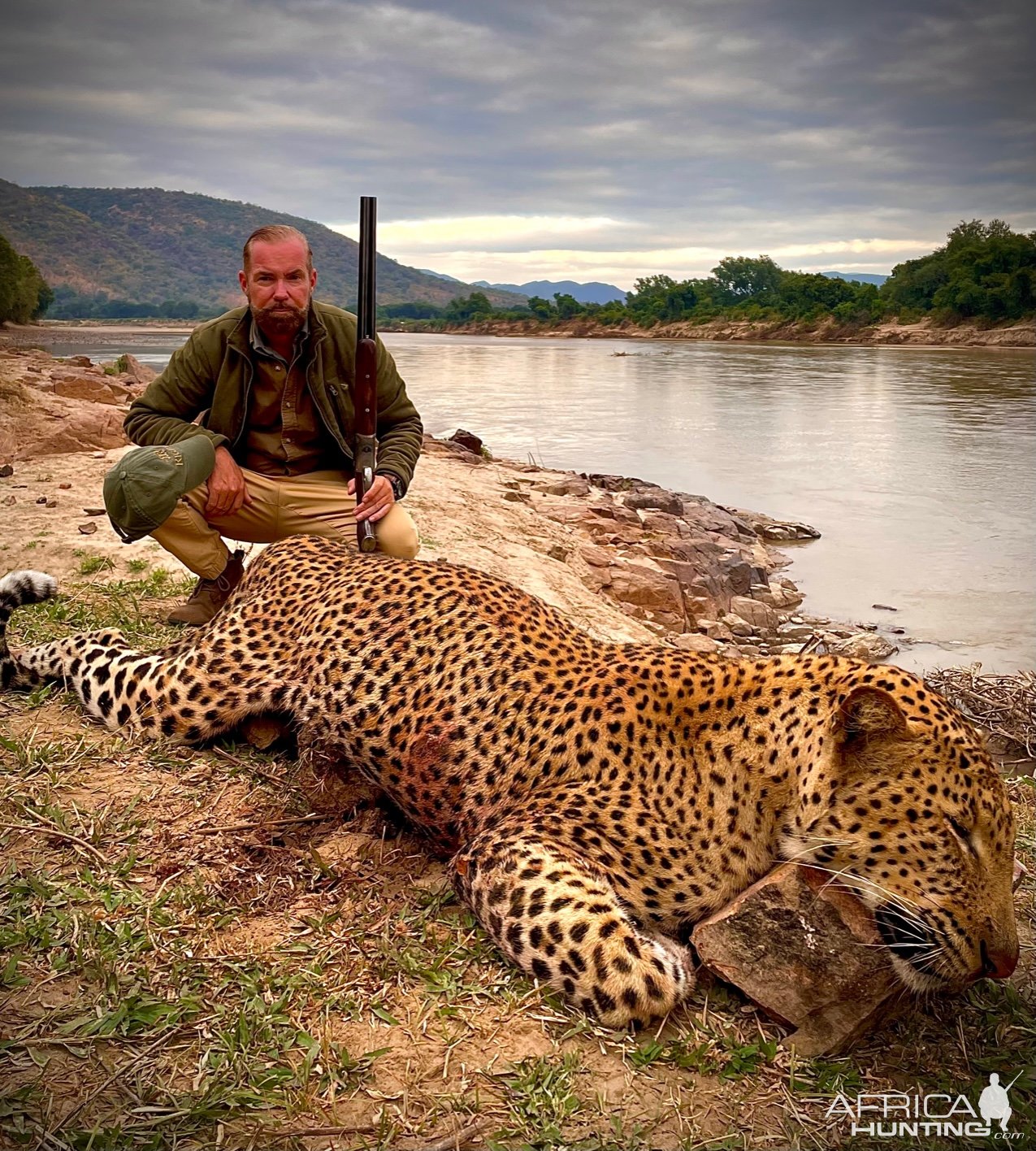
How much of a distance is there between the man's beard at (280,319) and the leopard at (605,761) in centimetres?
194

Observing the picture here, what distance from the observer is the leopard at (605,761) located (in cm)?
310

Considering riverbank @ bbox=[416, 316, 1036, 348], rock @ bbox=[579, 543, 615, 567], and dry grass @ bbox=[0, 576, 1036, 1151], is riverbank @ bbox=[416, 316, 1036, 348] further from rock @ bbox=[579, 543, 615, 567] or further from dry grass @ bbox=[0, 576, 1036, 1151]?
dry grass @ bbox=[0, 576, 1036, 1151]

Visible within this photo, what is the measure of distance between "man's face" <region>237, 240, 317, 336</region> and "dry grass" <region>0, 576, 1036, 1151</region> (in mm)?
2988

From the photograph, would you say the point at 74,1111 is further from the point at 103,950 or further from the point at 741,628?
the point at 741,628

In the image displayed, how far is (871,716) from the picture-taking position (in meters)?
3.12

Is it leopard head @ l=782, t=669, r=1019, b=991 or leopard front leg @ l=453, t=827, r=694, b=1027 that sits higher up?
leopard head @ l=782, t=669, r=1019, b=991

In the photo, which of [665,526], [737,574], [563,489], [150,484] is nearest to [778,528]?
[665,526]

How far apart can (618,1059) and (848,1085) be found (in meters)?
0.66

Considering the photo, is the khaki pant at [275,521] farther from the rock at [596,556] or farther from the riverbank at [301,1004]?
the rock at [596,556]

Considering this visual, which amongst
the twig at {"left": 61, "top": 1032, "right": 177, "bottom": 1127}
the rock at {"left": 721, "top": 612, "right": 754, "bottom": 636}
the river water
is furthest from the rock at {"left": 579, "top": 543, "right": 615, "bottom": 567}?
the twig at {"left": 61, "top": 1032, "right": 177, "bottom": 1127}

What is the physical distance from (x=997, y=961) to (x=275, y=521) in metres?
4.83

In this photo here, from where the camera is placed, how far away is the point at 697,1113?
283 cm

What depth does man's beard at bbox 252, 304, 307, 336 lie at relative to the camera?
597cm

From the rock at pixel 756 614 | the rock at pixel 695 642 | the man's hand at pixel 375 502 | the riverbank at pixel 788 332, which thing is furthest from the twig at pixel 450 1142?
the riverbank at pixel 788 332
